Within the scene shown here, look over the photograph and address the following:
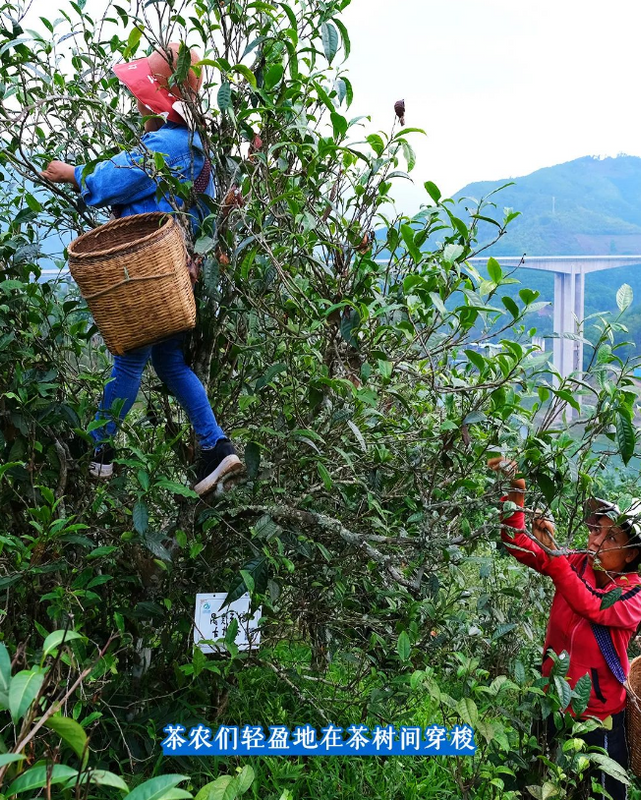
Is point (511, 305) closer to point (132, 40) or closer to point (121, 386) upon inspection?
point (121, 386)

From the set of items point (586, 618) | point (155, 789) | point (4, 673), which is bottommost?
point (586, 618)

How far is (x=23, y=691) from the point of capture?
0.83 meters

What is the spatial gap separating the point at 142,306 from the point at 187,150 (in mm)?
502

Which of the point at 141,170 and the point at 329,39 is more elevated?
the point at 329,39

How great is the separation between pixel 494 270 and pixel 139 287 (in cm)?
88

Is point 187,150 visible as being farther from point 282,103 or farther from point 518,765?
point 518,765

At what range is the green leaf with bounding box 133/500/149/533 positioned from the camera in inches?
71.9

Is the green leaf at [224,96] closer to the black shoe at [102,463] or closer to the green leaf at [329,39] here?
the green leaf at [329,39]

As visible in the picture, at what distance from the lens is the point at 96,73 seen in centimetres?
241

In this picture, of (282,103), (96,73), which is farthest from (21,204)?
(282,103)

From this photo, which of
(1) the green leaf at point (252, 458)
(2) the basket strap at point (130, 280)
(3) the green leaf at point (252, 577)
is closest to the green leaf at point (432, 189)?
(2) the basket strap at point (130, 280)

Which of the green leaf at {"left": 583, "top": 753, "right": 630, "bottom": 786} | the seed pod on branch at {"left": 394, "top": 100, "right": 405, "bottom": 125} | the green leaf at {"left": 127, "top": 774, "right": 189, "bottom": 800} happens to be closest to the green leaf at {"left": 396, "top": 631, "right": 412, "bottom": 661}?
the green leaf at {"left": 583, "top": 753, "right": 630, "bottom": 786}

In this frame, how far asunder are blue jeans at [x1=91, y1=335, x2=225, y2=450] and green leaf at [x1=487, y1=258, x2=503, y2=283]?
2.96ft

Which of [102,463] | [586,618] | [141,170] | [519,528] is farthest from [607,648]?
[141,170]
